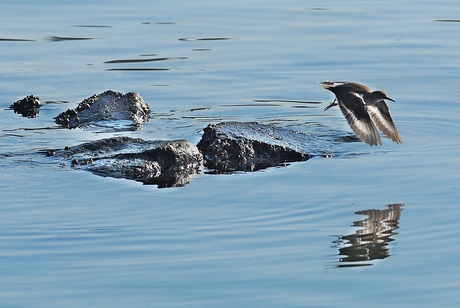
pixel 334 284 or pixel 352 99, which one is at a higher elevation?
pixel 352 99

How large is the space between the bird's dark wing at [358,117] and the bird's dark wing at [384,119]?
0.30m

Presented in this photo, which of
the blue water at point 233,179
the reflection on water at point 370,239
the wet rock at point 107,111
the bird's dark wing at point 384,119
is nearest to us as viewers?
the blue water at point 233,179

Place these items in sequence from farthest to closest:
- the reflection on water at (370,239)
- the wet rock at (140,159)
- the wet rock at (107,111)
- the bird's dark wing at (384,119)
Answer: the wet rock at (107,111) → the bird's dark wing at (384,119) → the wet rock at (140,159) → the reflection on water at (370,239)

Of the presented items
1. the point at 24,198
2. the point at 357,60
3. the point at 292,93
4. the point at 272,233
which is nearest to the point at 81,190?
the point at 24,198

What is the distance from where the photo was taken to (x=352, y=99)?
8.73m

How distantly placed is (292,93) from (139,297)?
20.0 feet

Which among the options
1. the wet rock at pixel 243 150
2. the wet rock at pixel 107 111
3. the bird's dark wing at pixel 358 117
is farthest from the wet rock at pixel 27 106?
the bird's dark wing at pixel 358 117

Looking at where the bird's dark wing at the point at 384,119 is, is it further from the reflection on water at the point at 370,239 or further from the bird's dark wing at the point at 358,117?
the reflection on water at the point at 370,239

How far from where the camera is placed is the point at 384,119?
9.10 m

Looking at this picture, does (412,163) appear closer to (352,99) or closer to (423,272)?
(352,99)

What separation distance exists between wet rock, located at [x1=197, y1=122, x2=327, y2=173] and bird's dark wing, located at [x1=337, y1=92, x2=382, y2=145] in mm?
523

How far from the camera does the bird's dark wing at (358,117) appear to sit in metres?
8.45

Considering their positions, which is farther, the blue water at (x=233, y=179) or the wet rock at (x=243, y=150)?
the wet rock at (x=243, y=150)

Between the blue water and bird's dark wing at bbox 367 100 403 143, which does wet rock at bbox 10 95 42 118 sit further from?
bird's dark wing at bbox 367 100 403 143
